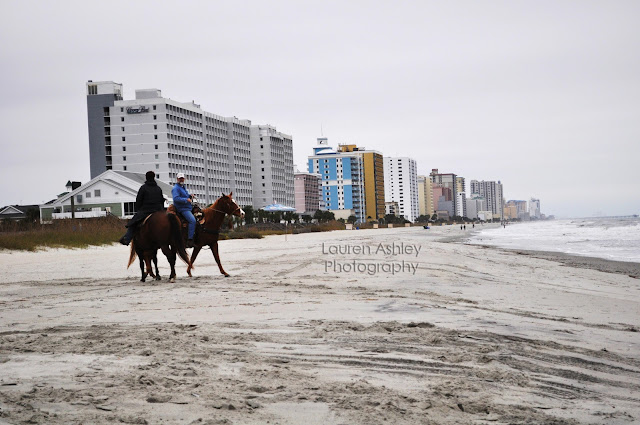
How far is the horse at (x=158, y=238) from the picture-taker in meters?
13.6

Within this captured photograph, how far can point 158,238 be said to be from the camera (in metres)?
13.6

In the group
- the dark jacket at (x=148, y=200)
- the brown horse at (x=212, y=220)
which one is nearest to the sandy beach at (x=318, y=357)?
the dark jacket at (x=148, y=200)

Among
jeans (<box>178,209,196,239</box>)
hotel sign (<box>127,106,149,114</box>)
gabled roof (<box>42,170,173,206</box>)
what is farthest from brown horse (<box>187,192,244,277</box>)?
hotel sign (<box>127,106,149,114</box>)

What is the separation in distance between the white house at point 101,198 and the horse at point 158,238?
7526 centimetres

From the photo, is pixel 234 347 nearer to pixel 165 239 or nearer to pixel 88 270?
pixel 165 239

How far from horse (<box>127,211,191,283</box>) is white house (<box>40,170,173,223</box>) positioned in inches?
2963

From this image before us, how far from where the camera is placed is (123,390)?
420 cm

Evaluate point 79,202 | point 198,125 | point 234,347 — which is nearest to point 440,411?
point 234,347

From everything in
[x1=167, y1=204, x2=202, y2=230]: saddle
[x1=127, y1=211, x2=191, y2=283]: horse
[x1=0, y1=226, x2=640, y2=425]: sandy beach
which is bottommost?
[x1=0, y1=226, x2=640, y2=425]: sandy beach

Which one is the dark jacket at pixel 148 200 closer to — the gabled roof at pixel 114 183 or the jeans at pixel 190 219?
the jeans at pixel 190 219

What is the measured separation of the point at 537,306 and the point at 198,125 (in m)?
147

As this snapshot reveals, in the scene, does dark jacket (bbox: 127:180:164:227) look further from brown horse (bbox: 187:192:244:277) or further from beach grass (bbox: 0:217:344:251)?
beach grass (bbox: 0:217:344:251)

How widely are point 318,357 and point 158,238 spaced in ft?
29.6

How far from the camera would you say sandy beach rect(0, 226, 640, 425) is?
155 inches
